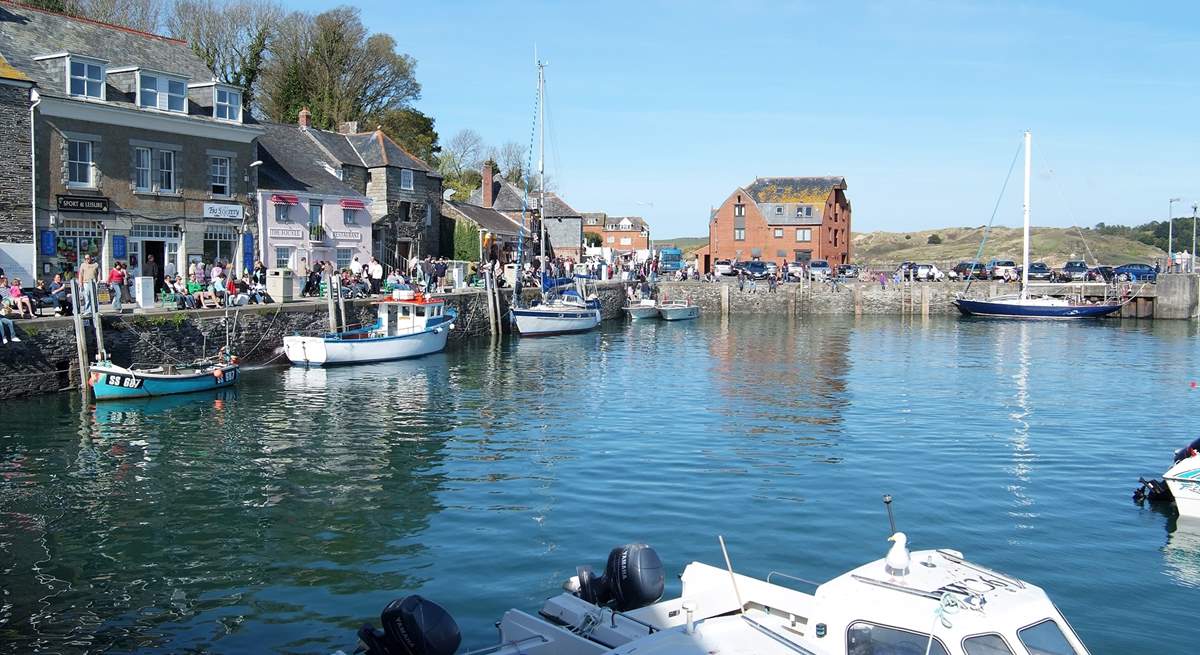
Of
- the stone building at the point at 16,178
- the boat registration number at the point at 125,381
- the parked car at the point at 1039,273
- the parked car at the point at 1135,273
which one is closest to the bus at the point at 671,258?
the parked car at the point at 1039,273

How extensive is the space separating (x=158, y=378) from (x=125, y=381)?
93 centimetres

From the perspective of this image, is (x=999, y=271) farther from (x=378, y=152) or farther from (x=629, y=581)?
(x=629, y=581)

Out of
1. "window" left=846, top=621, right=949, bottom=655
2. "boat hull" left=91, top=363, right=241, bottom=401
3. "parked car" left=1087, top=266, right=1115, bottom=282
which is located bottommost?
"window" left=846, top=621, right=949, bottom=655

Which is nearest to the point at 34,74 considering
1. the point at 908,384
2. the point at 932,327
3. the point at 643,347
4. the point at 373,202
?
the point at 373,202

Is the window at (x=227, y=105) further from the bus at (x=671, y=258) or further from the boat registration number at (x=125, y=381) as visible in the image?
the bus at (x=671, y=258)

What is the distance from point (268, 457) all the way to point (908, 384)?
22.1 meters

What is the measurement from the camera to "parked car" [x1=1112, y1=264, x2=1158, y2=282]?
67562 millimetres

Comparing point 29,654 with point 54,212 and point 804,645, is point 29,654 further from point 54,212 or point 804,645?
point 54,212

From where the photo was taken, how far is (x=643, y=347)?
154 ft

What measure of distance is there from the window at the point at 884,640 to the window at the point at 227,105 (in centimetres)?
3787

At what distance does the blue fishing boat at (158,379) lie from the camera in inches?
1080

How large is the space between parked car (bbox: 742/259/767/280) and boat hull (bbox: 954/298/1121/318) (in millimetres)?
15151

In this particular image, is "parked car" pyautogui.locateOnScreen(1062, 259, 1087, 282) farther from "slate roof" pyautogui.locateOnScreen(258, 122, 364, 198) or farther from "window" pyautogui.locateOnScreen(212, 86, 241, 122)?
"window" pyautogui.locateOnScreen(212, 86, 241, 122)

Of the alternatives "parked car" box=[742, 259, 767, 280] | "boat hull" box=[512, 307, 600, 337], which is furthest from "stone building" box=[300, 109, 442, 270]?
"parked car" box=[742, 259, 767, 280]
